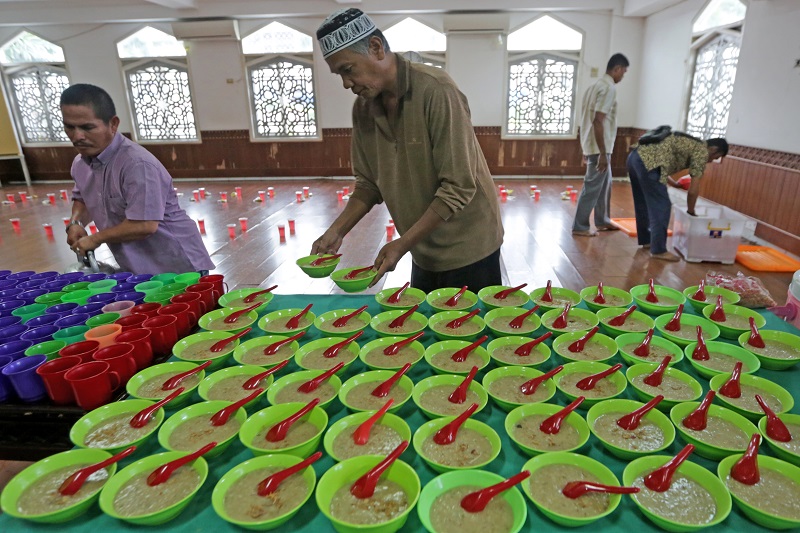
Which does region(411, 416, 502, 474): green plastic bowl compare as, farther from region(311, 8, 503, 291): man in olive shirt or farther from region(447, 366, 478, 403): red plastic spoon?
region(311, 8, 503, 291): man in olive shirt

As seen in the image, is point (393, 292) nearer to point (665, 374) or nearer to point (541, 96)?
point (665, 374)

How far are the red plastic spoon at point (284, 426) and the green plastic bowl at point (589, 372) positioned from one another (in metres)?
0.54

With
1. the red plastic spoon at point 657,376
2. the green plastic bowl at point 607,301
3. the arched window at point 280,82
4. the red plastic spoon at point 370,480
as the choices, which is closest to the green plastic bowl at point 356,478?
the red plastic spoon at point 370,480

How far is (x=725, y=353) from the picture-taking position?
45.8 inches

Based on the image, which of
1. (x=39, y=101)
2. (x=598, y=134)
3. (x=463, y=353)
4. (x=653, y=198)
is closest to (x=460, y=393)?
(x=463, y=353)

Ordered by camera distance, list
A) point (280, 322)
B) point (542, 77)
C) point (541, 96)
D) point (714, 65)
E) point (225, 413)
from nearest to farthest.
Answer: point (225, 413) → point (280, 322) → point (714, 65) → point (542, 77) → point (541, 96)

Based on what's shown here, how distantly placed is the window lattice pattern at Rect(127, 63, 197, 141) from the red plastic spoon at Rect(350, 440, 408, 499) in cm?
853

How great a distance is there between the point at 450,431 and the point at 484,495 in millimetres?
162

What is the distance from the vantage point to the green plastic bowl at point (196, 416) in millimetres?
866

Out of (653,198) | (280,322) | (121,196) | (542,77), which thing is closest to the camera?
(280,322)

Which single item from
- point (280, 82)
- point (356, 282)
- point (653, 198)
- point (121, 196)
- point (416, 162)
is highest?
point (280, 82)

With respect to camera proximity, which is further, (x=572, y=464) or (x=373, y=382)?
(x=373, y=382)

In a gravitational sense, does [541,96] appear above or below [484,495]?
above

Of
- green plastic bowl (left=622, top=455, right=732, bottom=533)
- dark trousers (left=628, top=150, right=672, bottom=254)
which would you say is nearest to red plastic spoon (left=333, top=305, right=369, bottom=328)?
green plastic bowl (left=622, top=455, right=732, bottom=533)
